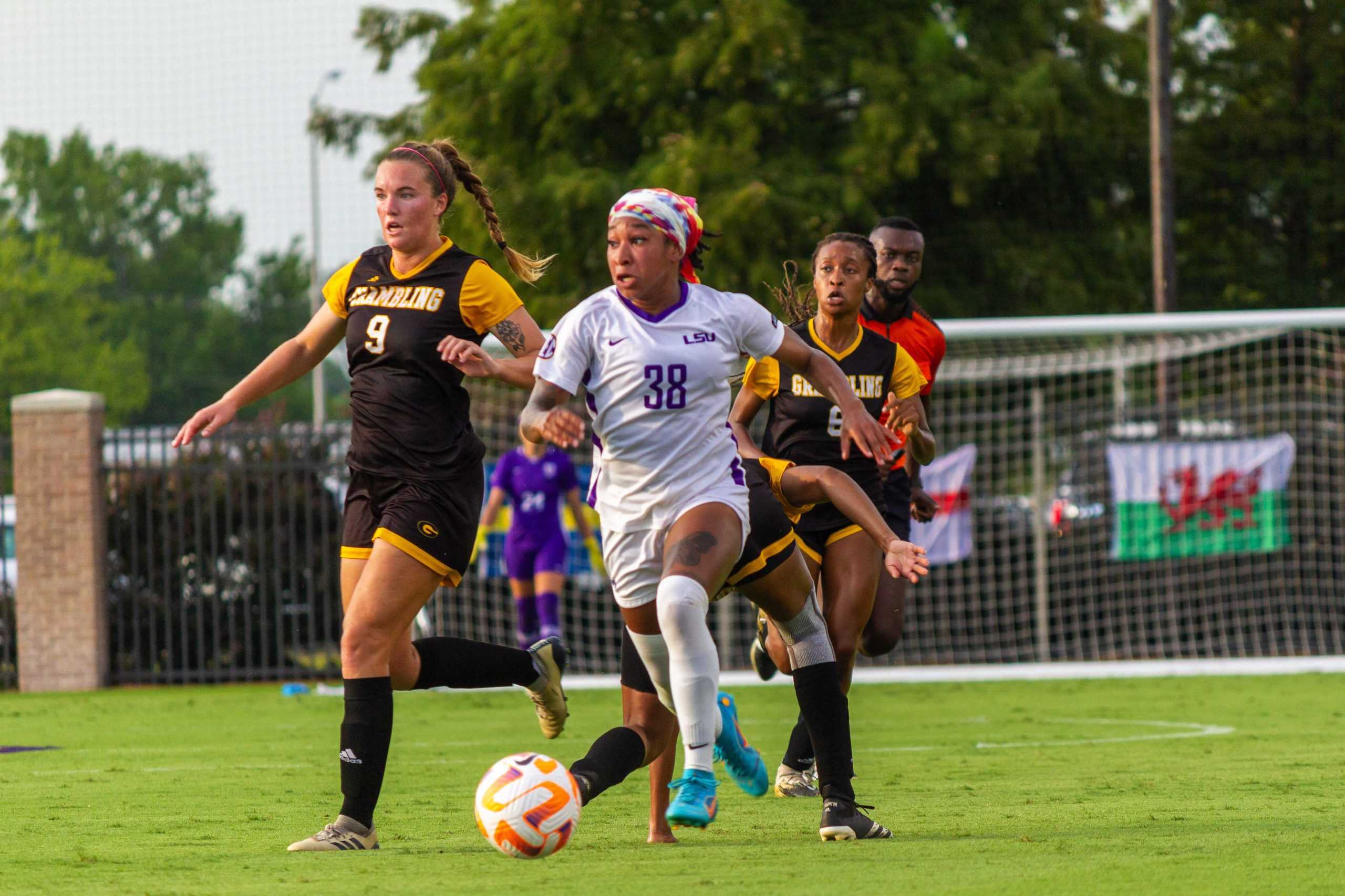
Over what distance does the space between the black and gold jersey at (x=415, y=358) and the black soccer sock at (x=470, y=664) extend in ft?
3.04

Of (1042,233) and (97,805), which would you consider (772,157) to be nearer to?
(1042,233)

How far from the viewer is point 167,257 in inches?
3329

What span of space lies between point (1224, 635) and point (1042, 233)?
7856 millimetres

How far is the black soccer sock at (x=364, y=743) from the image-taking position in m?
5.50

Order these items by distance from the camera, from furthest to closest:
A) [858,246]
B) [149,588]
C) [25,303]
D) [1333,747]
Answer: [25,303], [149,588], [1333,747], [858,246]

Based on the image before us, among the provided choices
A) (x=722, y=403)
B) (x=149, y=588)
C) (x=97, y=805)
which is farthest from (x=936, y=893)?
(x=149, y=588)

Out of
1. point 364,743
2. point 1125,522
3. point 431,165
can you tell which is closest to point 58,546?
point 1125,522

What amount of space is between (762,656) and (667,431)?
293 centimetres

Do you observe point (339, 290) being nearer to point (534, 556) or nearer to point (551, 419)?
point (551, 419)

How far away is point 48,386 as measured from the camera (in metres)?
59.8

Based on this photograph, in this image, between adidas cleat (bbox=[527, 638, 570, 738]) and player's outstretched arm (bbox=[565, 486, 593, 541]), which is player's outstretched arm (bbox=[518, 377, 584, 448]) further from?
player's outstretched arm (bbox=[565, 486, 593, 541])

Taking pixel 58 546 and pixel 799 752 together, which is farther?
pixel 58 546

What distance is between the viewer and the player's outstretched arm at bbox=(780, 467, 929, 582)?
6207 millimetres

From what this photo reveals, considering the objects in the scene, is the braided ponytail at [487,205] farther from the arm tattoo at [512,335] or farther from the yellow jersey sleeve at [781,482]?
the yellow jersey sleeve at [781,482]
